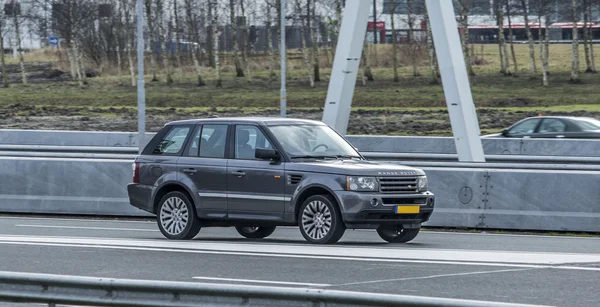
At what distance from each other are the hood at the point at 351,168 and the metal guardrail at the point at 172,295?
246 inches

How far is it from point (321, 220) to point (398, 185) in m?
1.02

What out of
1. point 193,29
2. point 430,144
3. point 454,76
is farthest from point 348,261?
point 193,29

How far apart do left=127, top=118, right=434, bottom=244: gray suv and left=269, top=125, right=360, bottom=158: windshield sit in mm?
15

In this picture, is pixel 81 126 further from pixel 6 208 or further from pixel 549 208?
pixel 549 208

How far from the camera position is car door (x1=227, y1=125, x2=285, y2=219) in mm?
13914

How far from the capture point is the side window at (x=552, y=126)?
2950 centimetres

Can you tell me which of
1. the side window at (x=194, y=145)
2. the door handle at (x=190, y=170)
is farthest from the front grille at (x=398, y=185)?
the side window at (x=194, y=145)

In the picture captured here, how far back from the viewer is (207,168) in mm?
14570

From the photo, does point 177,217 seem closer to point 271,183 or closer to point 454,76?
point 271,183

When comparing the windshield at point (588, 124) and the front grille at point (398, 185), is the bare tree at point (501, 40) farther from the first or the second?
the front grille at point (398, 185)

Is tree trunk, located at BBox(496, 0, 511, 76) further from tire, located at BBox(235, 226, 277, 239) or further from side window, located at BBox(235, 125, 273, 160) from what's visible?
side window, located at BBox(235, 125, 273, 160)

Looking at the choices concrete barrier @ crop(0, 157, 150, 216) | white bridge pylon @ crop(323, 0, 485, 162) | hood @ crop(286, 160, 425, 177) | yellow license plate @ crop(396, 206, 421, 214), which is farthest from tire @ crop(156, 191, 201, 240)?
white bridge pylon @ crop(323, 0, 485, 162)

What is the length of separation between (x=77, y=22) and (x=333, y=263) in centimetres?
5867

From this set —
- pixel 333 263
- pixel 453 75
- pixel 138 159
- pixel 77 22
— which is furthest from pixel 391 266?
pixel 77 22
